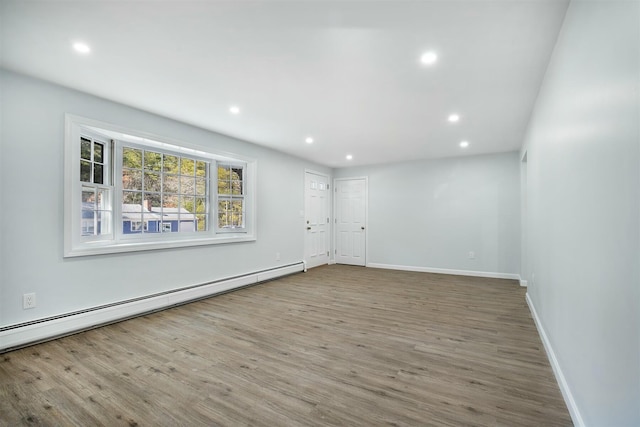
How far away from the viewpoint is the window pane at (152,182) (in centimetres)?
365

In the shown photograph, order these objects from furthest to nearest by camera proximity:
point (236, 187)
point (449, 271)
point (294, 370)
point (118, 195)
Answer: point (449, 271) < point (236, 187) < point (118, 195) < point (294, 370)

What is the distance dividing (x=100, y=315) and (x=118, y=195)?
1312 millimetres

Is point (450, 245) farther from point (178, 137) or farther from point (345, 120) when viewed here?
point (178, 137)

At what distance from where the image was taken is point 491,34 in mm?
1980

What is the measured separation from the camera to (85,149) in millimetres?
3072

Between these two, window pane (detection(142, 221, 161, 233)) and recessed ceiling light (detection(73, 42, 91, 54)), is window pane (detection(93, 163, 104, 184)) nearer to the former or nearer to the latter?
window pane (detection(142, 221, 161, 233))

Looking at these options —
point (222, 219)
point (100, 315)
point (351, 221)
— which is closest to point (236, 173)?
point (222, 219)

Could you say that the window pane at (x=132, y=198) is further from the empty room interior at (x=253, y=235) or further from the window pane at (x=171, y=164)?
the window pane at (x=171, y=164)

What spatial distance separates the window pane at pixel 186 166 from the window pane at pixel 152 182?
14.9 inches

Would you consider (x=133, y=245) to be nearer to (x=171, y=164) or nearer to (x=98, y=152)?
(x=98, y=152)

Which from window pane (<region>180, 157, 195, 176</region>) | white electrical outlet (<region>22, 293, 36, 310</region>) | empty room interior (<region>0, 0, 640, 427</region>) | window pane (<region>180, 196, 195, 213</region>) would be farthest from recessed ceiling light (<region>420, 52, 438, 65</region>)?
white electrical outlet (<region>22, 293, 36, 310</region>)

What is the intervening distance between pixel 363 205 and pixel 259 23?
5.28 m

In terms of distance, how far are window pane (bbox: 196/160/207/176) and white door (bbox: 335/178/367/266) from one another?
3.59 meters

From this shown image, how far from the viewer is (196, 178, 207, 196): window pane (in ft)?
14.0
